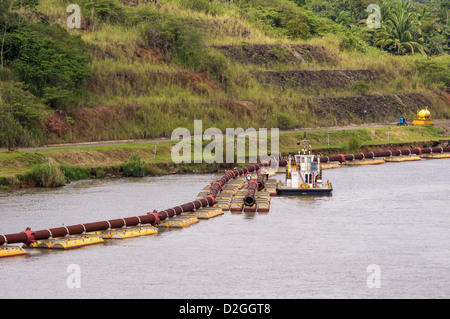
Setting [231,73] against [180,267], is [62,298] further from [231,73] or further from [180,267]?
[231,73]

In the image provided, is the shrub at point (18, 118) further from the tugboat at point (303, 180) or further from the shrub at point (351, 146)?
the shrub at point (351, 146)

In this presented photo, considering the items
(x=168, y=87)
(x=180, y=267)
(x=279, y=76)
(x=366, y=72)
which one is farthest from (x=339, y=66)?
(x=180, y=267)

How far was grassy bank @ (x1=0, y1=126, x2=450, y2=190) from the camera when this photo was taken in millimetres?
67750

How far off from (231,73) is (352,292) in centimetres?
7375

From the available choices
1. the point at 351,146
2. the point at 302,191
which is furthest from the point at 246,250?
the point at 351,146

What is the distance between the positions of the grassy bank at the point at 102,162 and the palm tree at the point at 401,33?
212ft

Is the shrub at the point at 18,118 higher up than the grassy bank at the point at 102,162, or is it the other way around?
the shrub at the point at 18,118

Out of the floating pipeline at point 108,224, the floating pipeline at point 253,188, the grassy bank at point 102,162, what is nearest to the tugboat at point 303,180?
the floating pipeline at point 253,188

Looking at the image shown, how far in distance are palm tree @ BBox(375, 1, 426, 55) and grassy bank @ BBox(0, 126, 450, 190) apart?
212ft

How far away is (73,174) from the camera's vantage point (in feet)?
237

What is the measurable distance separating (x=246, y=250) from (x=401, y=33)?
125 metres

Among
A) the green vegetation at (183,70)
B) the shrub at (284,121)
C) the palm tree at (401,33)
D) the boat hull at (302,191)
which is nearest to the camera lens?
the boat hull at (302,191)

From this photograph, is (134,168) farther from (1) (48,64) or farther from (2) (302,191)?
(1) (48,64)

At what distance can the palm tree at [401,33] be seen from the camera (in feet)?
521
